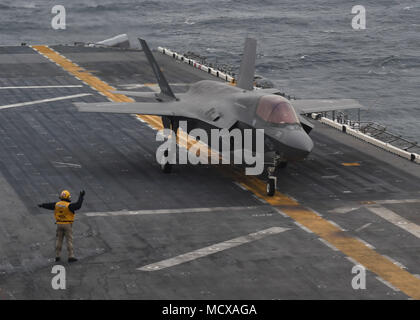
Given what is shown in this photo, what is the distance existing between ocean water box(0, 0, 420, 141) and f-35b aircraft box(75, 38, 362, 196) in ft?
109

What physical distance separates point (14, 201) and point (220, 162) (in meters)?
11.0

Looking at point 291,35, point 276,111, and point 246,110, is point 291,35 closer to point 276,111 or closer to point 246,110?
point 246,110

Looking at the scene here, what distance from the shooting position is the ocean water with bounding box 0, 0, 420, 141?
92000mm

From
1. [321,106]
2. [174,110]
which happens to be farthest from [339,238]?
[321,106]

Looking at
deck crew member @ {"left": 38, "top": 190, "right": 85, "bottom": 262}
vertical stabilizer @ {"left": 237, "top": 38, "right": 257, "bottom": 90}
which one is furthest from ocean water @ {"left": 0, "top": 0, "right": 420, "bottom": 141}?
deck crew member @ {"left": 38, "top": 190, "right": 85, "bottom": 262}

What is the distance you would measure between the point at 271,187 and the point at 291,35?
301ft

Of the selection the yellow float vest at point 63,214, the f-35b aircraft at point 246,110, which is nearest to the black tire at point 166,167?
the f-35b aircraft at point 246,110

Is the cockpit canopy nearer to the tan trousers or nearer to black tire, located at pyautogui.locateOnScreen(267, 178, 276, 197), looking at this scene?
black tire, located at pyautogui.locateOnScreen(267, 178, 276, 197)

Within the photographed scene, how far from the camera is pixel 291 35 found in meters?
125

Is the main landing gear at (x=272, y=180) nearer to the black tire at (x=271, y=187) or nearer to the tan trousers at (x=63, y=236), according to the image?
the black tire at (x=271, y=187)

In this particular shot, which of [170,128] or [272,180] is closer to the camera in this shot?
[272,180]

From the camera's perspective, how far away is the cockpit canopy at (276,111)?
3622 cm

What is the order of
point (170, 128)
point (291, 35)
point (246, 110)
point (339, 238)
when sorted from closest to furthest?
point (339, 238) → point (246, 110) → point (170, 128) → point (291, 35)
